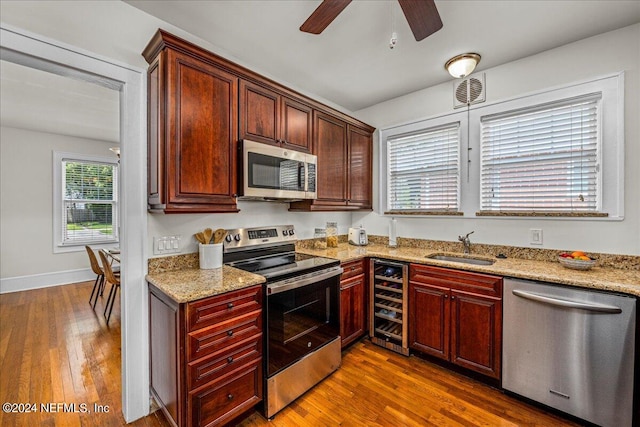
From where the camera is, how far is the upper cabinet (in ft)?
5.54

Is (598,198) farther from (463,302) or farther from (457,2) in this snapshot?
(457,2)

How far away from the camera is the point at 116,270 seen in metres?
3.82

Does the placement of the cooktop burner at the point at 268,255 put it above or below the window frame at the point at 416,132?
below

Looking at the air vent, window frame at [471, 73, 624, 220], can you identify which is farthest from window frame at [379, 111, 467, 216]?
window frame at [471, 73, 624, 220]

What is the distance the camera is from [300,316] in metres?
2.02

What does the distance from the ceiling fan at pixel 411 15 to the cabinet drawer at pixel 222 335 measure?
1788 mm

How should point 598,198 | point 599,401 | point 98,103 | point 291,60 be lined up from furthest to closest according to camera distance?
1. point 98,103
2. point 291,60
3. point 598,198
4. point 599,401

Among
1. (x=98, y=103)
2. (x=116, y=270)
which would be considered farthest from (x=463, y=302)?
(x=98, y=103)

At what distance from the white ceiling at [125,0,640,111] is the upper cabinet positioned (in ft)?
1.08

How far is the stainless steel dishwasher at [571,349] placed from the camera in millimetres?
1615

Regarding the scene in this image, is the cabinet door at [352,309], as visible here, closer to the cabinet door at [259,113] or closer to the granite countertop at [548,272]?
the granite countertop at [548,272]

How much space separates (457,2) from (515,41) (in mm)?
808

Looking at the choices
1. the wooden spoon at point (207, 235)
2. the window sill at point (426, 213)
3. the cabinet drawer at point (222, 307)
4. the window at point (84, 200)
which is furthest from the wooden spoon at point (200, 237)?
the window at point (84, 200)

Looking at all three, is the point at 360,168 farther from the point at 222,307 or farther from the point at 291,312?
the point at 222,307
